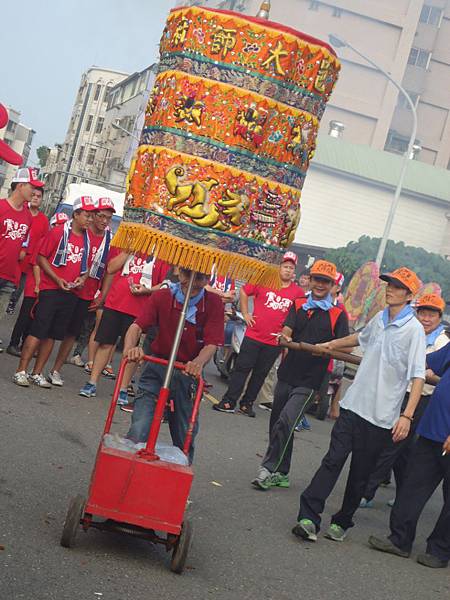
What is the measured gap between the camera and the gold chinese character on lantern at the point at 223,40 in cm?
595

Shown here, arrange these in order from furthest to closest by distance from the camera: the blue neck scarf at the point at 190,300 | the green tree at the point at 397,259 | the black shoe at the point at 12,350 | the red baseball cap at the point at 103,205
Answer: the green tree at the point at 397,259 → the black shoe at the point at 12,350 → the red baseball cap at the point at 103,205 → the blue neck scarf at the point at 190,300

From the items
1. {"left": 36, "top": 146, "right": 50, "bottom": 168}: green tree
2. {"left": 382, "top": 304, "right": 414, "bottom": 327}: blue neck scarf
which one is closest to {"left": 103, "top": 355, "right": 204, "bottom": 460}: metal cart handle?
{"left": 382, "top": 304, "right": 414, "bottom": 327}: blue neck scarf

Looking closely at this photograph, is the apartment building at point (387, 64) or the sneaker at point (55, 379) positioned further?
the apartment building at point (387, 64)

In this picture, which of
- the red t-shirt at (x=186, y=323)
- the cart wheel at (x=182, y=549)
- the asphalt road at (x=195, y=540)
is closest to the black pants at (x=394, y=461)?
the asphalt road at (x=195, y=540)

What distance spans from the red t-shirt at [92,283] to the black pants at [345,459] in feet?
13.9

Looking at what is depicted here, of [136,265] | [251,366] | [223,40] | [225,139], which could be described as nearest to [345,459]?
[225,139]

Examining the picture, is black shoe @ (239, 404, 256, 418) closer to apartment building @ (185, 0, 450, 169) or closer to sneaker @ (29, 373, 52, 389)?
sneaker @ (29, 373, 52, 389)

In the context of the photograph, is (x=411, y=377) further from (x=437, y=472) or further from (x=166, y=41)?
(x=166, y=41)

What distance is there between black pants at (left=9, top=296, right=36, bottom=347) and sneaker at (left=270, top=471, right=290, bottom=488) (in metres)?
4.48

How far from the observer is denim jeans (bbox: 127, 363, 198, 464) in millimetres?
6840

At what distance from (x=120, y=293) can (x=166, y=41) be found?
5.76 meters

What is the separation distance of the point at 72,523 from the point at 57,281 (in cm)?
524

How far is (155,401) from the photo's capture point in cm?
702

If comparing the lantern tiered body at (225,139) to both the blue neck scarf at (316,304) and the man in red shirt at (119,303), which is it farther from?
the man in red shirt at (119,303)
